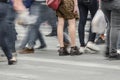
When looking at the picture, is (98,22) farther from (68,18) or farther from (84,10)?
(68,18)

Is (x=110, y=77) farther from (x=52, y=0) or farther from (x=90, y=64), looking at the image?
(x=52, y=0)

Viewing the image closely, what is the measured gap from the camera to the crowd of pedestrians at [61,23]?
9.74m

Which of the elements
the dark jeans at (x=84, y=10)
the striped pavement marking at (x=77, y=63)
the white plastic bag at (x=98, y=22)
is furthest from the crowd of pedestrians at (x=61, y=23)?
the striped pavement marking at (x=77, y=63)

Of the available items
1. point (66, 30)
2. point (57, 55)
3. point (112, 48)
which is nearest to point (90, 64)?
point (112, 48)

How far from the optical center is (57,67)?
9695 millimetres

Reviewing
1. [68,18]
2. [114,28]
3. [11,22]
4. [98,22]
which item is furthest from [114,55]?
[11,22]

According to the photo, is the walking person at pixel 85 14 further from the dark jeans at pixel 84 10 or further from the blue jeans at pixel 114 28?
the blue jeans at pixel 114 28

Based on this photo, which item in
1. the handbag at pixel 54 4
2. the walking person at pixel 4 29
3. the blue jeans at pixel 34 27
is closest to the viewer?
the walking person at pixel 4 29

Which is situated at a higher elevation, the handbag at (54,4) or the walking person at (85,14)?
the handbag at (54,4)

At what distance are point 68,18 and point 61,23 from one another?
0.18 metres

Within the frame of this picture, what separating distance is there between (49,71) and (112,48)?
4.93 ft

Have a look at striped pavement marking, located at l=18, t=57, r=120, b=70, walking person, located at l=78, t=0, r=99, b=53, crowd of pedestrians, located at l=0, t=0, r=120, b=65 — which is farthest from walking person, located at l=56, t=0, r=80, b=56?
striped pavement marking, located at l=18, t=57, r=120, b=70

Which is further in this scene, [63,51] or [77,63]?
[63,51]

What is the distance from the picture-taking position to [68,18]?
10.9 m
